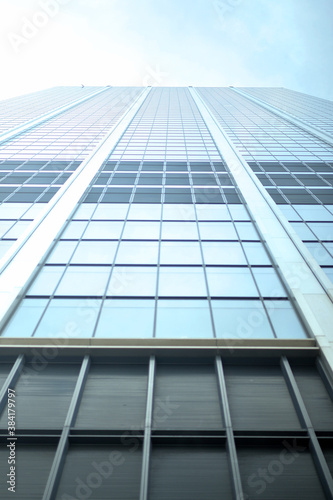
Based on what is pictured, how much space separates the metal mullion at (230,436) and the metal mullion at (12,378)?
513 cm

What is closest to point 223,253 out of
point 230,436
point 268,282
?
point 268,282

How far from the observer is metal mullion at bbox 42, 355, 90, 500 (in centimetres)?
682

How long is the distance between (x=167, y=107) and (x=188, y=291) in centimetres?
5381

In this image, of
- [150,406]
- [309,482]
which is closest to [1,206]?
[150,406]

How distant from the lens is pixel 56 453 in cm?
745

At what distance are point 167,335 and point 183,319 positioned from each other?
95 cm

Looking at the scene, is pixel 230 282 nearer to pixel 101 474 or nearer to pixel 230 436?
pixel 230 436

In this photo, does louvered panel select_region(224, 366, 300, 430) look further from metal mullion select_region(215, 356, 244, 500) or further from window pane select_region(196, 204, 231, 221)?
window pane select_region(196, 204, 231, 221)

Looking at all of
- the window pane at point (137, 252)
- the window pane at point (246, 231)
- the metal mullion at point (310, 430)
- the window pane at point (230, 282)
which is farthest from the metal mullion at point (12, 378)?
the window pane at point (246, 231)

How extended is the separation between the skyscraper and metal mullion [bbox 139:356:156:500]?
0.03 meters

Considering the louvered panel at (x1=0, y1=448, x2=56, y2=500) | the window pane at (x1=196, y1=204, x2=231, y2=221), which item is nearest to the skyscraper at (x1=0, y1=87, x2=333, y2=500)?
the louvered panel at (x1=0, y1=448, x2=56, y2=500)

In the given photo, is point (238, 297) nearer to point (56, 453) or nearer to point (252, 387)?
point (252, 387)

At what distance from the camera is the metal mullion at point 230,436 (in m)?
6.82

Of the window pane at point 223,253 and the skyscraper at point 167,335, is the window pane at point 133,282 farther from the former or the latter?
the window pane at point 223,253
